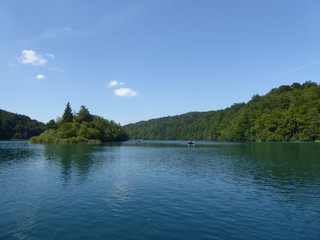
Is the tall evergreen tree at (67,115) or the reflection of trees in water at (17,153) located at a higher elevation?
the tall evergreen tree at (67,115)

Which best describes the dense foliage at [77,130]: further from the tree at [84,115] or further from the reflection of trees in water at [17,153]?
the reflection of trees in water at [17,153]

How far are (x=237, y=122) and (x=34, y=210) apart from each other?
198595 millimetres

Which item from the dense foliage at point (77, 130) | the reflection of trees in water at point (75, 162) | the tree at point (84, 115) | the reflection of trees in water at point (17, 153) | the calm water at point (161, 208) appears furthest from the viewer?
the tree at point (84, 115)

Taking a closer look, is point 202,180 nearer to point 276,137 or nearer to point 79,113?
point 276,137

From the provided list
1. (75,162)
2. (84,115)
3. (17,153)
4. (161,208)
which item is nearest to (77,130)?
(84,115)

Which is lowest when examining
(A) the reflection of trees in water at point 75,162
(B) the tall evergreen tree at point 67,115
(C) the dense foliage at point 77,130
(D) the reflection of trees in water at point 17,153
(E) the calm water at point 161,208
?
(E) the calm water at point 161,208

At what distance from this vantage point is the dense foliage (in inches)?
6063

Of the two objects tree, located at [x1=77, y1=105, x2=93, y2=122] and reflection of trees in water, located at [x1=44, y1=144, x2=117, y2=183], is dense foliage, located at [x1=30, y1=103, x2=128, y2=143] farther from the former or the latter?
reflection of trees in water, located at [x1=44, y1=144, x2=117, y2=183]

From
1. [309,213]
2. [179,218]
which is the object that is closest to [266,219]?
[309,213]

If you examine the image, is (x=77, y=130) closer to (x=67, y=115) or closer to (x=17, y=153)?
(x=67, y=115)

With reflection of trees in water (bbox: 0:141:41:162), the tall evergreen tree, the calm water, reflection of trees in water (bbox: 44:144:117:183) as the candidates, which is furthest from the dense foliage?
the calm water

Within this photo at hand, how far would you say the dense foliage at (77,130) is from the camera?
505 ft

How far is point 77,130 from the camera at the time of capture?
164375 millimetres

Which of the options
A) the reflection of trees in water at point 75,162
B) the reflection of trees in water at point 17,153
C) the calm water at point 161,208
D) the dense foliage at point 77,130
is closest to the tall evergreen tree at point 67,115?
the dense foliage at point 77,130
